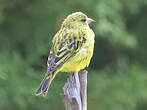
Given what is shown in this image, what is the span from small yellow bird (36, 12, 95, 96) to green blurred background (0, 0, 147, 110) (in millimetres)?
2145

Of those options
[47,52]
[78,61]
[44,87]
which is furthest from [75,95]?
[47,52]

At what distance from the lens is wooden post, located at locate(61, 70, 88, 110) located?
424cm

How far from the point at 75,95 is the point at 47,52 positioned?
3899 millimetres

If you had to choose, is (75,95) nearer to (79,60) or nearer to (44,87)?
(44,87)

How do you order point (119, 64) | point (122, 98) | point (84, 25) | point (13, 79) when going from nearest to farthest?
point (84, 25) < point (13, 79) < point (122, 98) < point (119, 64)

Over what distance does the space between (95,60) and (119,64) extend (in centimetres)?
60

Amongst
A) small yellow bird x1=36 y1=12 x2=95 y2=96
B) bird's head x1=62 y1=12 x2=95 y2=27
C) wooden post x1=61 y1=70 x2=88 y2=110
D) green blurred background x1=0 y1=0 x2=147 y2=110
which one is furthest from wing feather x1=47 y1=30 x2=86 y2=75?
green blurred background x1=0 y1=0 x2=147 y2=110

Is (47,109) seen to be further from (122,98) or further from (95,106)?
(122,98)

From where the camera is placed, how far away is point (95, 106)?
8.17m

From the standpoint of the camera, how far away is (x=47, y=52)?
8.18 meters

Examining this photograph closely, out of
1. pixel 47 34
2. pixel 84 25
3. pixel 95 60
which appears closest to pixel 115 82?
pixel 95 60

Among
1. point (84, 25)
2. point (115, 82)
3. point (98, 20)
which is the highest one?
point (98, 20)

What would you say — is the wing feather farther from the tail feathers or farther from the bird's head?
the bird's head

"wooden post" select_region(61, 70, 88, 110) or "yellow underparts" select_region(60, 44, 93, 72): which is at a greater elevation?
"yellow underparts" select_region(60, 44, 93, 72)
